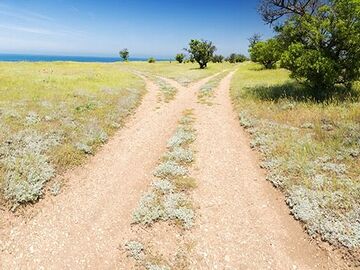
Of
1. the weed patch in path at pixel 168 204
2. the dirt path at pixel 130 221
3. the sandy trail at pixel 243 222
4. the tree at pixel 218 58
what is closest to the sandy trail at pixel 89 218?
the dirt path at pixel 130 221

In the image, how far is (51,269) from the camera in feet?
22.4

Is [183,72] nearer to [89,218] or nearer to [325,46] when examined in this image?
[325,46]

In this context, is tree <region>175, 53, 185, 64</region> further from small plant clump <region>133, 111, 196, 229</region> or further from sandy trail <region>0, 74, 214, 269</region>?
small plant clump <region>133, 111, 196, 229</region>

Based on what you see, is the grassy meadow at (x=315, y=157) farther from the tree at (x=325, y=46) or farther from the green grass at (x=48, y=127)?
the green grass at (x=48, y=127)

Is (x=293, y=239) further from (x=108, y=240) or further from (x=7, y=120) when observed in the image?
(x=7, y=120)

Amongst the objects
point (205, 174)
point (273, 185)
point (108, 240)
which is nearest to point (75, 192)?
point (108, 240)

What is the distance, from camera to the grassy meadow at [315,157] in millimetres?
8097

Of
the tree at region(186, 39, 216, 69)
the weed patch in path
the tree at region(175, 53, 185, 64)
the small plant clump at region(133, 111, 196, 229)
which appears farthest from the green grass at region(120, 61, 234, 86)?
the tree at region(175, 53, 185, 64)

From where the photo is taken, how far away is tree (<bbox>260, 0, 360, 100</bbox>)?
20.1m

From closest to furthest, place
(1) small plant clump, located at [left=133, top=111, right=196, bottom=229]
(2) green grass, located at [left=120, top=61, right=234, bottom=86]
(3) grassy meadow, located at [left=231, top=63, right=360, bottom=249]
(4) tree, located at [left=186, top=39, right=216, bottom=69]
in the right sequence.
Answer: (3) grassy meadow, located at [left=231, top=63, right=360, bottom=249]
(1) small plant clump, located at [left=133, top=111, right=196, bottom=229]
(2) green grass, located at [left=120, top=61, right=234, bottom=86]
(4) tree, located at [left=186, top=39, right=216, bottom=69]

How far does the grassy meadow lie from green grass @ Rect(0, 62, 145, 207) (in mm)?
8331

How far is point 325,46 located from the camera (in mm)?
21906

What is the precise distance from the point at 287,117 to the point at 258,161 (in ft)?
20.7

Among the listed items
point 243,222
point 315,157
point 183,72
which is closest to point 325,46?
point 315,157
